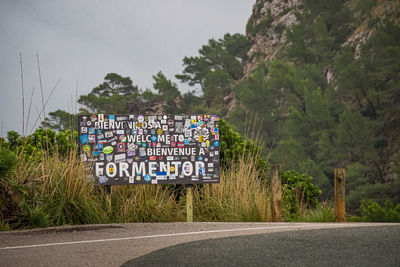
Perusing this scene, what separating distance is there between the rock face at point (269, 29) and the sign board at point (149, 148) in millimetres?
50957

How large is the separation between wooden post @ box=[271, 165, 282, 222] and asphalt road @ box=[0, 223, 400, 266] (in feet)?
4.67

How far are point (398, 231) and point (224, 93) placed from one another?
54.0 meters

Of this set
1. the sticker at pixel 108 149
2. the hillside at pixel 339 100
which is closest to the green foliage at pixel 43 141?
the sticker at pixel 108 149

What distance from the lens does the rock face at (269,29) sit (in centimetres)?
6188

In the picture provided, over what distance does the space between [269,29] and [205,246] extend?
64096 millimetres

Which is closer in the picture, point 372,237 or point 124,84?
point 372,237

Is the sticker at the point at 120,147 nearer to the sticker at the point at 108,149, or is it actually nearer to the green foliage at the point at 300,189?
the sticker at the point at 108,149

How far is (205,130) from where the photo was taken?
873 centimetres

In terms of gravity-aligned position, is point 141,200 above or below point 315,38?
below

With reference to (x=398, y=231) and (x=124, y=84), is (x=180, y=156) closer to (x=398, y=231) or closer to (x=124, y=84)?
(x=398, y=231)

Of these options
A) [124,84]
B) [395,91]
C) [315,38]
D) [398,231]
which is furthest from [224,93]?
[398,231]

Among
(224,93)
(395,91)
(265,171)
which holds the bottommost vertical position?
(265,171)

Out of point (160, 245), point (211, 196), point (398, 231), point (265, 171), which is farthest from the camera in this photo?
point (265, 171)

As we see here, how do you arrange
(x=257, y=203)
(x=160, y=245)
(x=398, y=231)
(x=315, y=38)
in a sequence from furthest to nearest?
(x=315, y=38) → (x=257, y=203) → (x=398, y=231) → (x=160, y=245)
